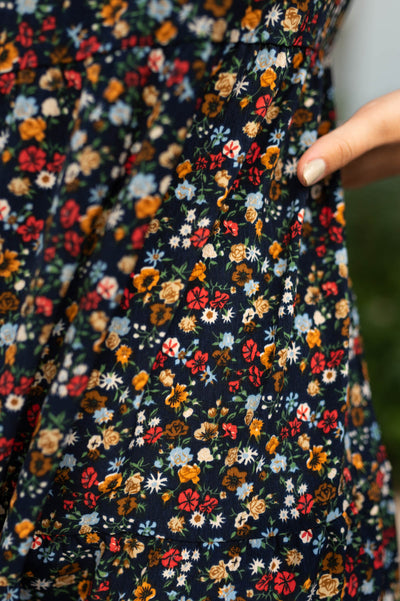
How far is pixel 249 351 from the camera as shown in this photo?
0.59m

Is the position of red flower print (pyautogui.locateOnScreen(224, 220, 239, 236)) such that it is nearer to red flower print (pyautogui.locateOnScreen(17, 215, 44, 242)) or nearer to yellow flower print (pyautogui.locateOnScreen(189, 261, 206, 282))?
yellow flower print (pyautogui.locateOnScreen(189, 261, 206, 282))

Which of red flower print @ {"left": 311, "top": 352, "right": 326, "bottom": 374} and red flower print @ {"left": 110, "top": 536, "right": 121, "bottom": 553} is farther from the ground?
red flower print @ {"left": 311, "top": 352, "right": 326, "bottom": 374}

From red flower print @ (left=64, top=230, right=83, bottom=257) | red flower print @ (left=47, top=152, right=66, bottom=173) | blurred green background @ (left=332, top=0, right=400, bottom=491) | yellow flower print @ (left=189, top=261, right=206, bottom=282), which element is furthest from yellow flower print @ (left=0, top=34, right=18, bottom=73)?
blurred green background @ (left=332, top=0, right=400, bottom=491)

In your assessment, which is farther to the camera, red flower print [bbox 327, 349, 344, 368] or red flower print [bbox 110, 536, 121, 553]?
Answer: red flower print [bbox 327, 349, 344, 368]

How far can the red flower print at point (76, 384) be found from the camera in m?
0.49

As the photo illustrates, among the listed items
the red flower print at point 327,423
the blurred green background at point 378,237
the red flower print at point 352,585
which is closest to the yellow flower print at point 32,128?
the red flower print at point 327,423

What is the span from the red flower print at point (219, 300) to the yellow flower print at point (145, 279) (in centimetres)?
8

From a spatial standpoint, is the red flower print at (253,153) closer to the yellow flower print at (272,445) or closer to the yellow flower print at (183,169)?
the yellow flower print at (183,169)

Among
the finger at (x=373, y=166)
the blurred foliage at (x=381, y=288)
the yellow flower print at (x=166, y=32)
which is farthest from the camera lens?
the blurred foliage at (x=381, y=288)

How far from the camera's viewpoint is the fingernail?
0.62 meters

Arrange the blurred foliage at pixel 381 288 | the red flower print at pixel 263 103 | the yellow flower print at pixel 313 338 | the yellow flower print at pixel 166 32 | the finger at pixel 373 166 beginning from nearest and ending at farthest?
the yellow flower print at pixel 166 32 → the red flower print at pixel 263 103 → the yellow flower print at pixel 313 338 → the finger at pixel 373 166 → the blurred foliage at pixel 381 288

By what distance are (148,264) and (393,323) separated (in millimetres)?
1465

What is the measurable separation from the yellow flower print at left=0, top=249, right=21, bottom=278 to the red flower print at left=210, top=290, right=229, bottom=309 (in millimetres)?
242

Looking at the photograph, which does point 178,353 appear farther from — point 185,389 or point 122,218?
point 122,218
